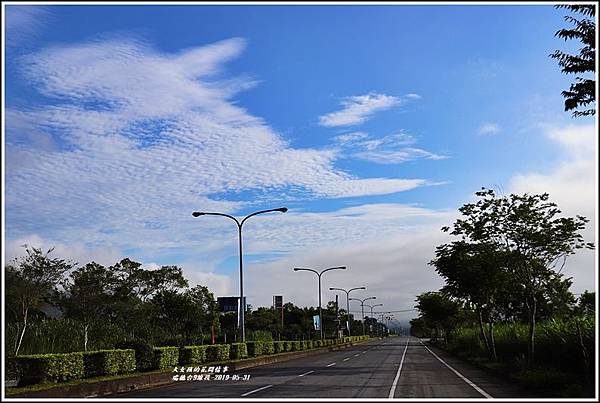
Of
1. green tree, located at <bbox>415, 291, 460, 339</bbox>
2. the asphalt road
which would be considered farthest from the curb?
green tree, located at <bbox>415, 291, 460, 339</bbox>

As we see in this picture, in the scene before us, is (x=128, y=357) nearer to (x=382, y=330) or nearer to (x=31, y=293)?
(x=31, y=293)

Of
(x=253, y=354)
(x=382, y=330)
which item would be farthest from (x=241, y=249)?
(x=382, y=330)

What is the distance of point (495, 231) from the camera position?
2464cm

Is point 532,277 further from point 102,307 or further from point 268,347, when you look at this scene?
point 102,307

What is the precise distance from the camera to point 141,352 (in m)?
21.7

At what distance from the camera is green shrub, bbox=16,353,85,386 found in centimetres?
1625

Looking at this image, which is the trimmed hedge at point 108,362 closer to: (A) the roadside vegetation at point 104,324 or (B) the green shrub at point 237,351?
(A) the roadside vegetation at point 104,324

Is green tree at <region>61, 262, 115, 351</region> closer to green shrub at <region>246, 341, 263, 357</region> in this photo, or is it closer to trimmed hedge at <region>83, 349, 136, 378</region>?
green shrub at <region>246, 341, 263, 357</region>

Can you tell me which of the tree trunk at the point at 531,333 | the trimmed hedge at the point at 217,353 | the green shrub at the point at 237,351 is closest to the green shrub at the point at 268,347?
the green shrub at the point at 237,351

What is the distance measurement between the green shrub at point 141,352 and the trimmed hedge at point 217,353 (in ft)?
21.3

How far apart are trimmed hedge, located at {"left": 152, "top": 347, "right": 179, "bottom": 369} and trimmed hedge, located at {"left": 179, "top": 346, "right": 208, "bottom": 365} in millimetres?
625

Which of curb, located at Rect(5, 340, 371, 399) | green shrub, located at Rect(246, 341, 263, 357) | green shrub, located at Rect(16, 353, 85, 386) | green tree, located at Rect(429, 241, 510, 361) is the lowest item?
curb, located at Rect(5, 340, 371, 399)

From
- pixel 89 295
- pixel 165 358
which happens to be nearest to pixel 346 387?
pixel 165 358

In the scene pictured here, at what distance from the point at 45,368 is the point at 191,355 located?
9.88 meters
